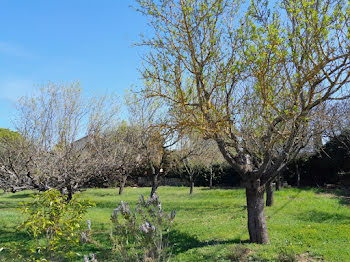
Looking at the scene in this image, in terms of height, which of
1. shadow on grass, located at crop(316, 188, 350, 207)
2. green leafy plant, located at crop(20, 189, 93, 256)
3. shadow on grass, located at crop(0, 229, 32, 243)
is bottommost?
shadow on grass, located at crop(0, 229, 32, 243)

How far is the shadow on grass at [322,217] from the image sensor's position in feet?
30.0

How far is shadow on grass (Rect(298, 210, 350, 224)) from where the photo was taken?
9133 mm

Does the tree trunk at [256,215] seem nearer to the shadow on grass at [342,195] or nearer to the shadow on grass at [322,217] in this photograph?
the shadow on grass at [322,217]

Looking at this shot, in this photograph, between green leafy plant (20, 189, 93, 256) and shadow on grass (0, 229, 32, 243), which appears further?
shadow on grass (0, 229, 32, 243)

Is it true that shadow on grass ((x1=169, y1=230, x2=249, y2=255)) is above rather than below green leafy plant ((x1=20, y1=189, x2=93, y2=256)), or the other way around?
below

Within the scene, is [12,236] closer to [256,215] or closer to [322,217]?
[256,215]

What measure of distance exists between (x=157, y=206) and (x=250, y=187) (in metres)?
3.23

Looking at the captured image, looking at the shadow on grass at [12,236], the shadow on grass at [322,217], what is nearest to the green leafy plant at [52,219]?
the shadow on grass at [12,236]

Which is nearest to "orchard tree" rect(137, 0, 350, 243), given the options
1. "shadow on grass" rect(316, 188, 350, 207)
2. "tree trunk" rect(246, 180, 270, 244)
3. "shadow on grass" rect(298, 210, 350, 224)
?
"tree trunk" rect(246, 180, 270, 244)

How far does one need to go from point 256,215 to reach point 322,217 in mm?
4372

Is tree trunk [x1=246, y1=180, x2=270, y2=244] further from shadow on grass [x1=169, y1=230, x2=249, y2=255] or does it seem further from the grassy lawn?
shadow on grass [x1=169, y1=230, x2=249, y2=255]

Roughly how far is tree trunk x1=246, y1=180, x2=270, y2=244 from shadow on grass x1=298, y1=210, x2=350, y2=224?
3636 millimetres

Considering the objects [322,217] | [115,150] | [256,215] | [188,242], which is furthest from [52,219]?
[322,217]

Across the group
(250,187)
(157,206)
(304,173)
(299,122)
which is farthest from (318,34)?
(304,173)
